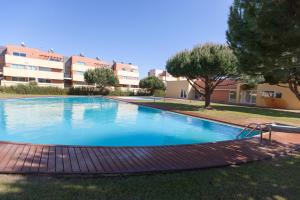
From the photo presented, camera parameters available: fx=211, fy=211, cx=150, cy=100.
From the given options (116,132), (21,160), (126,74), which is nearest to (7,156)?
(21,160)

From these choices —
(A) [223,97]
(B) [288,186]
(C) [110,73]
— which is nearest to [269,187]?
(B) [288,186]

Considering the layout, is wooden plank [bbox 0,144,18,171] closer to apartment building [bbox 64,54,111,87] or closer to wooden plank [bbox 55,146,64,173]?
wooden plank [bbox 55,146,64,173]

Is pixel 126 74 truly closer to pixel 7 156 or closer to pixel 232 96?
pixel 232 96

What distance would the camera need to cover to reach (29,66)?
4538 cm

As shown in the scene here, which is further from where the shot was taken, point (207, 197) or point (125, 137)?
point (125, 137)

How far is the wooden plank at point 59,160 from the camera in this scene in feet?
14.5

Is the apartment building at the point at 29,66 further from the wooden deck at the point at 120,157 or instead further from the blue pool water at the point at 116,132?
the wooden deck at the point at 120,157

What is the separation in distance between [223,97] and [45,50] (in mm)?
42182

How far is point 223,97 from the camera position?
41.6 metres

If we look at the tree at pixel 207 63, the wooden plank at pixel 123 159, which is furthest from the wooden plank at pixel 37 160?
the tree at pixel 207 63

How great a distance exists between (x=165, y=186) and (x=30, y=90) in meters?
42.6

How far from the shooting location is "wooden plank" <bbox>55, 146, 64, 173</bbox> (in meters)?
4.43

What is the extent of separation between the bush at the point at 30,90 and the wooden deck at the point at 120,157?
3804 centimetres

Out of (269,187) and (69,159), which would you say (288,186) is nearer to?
(269,187)
